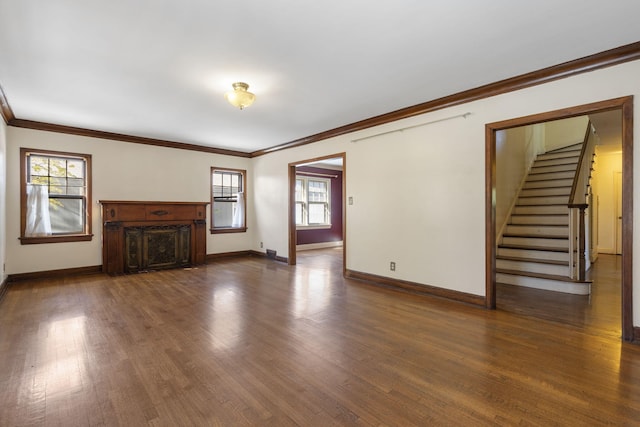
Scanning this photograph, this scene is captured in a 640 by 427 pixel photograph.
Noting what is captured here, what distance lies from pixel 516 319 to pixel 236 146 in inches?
232

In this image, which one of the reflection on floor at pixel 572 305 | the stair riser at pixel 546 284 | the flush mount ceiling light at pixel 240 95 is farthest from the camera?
the stair riser at pixel 546 284

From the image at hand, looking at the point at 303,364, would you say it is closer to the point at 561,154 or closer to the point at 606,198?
the point at 561,154

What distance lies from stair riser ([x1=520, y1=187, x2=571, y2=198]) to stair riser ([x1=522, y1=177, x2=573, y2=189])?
0.07 m

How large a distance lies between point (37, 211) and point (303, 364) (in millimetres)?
5301

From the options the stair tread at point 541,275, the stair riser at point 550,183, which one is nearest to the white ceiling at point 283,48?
the stair tread at point 541,275

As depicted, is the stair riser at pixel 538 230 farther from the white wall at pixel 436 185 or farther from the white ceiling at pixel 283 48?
the white ceiling at pixel 283 48

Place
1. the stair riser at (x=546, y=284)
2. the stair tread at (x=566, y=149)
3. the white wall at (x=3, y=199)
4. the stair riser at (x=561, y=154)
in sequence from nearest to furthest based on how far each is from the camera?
1. the stair riser at (x=546, y=284)
2. the white wall at (x=3, y=199)
3. the stair riser at (x=561, y=154)
4. the stair tread at (x=566, y=149)

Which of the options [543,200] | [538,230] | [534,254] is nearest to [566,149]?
[543,200]

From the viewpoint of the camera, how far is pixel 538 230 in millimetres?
5172

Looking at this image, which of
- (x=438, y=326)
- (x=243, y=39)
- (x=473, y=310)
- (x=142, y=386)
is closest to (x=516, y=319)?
(x=473, y=310)

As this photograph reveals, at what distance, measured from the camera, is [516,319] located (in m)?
3.21

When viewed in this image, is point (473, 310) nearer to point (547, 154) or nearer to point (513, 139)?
point (513, 139)

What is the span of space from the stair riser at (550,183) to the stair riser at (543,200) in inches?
13.4

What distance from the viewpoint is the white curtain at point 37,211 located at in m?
4.95
